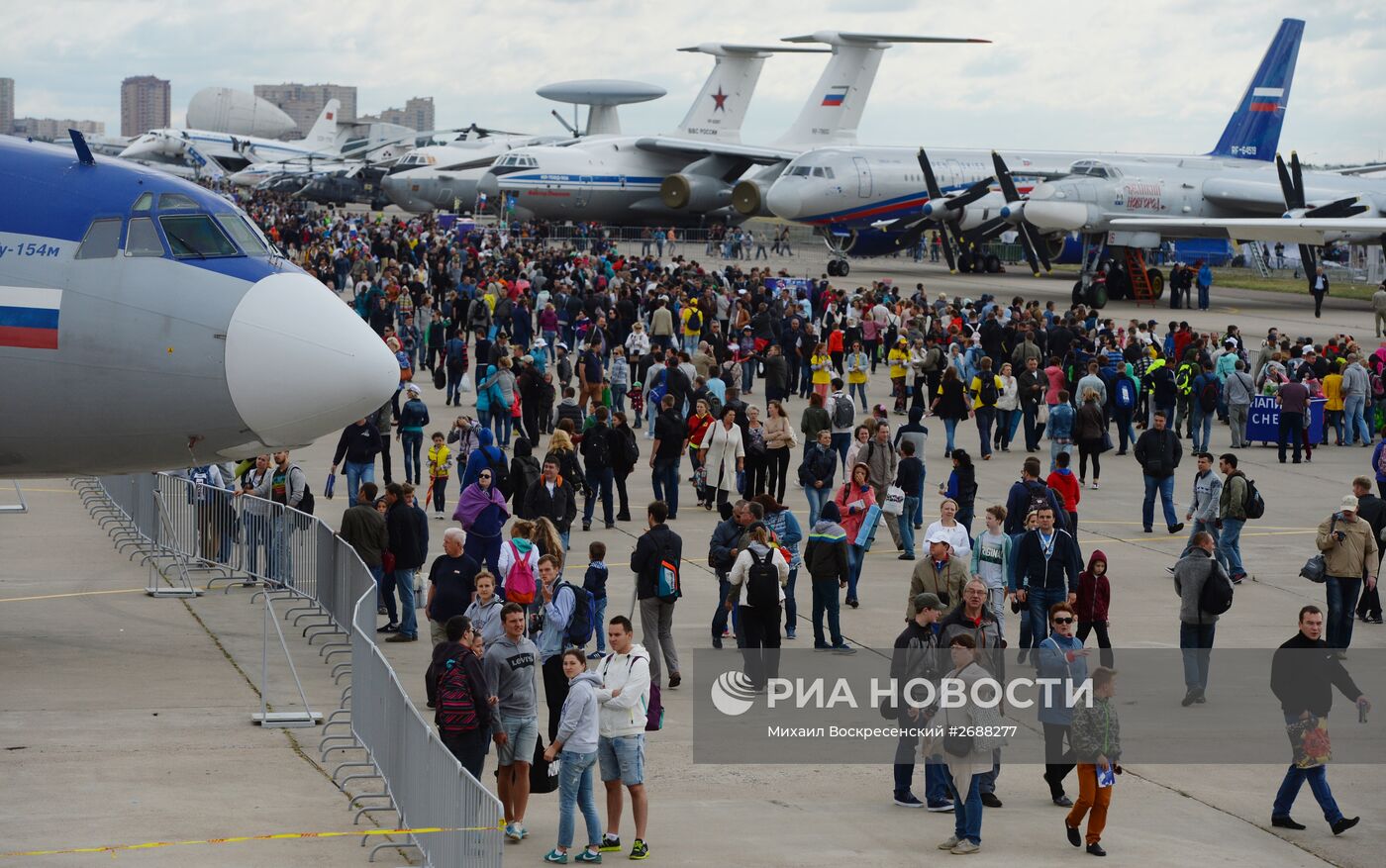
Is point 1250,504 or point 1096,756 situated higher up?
point 1250,504

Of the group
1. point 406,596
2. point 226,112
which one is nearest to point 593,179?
point 406,596

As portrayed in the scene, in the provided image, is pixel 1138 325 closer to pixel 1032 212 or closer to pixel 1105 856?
pixel 1032 212

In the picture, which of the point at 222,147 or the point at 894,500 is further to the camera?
the point at 222,147

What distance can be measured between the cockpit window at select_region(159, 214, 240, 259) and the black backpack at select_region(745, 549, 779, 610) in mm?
4812

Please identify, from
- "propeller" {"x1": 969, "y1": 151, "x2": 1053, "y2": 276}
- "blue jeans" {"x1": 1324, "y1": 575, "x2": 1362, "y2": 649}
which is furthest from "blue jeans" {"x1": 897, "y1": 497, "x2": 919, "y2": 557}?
"propeller" {"x1": 969, "y1": 151, "x2": 1053, "y2": 276}

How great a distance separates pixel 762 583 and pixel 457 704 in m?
4.26

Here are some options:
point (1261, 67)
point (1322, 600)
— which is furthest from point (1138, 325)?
point (1261, 67)

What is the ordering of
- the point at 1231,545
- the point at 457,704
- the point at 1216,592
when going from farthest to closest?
the point at 1231,545 → the point at 1216,592 → the point at 457,704

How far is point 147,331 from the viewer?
12422 millimetres

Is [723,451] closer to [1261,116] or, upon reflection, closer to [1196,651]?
[1196,651]

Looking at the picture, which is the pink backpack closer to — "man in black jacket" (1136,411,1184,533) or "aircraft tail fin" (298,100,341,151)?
"man in black jacket" (1136,411,1184,533)

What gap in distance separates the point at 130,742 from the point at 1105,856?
663cm

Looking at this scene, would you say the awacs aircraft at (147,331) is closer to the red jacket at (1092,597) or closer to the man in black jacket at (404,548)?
the man in black jacket at (404,548)

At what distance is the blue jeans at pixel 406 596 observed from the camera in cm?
1502
